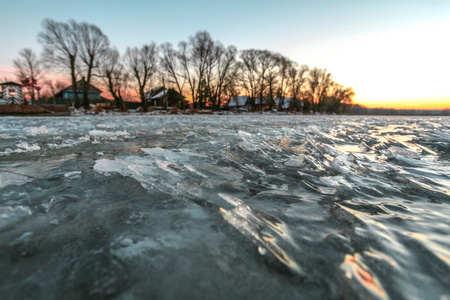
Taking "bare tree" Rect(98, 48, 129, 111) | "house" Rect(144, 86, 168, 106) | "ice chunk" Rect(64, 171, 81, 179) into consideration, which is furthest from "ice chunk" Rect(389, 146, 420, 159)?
"house" Rect(144, 86, 168, 106)

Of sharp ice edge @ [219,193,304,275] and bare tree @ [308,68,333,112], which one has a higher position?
bare tree @ [308,68,333,112]

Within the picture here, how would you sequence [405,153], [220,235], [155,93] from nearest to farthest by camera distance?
[220,235]
[405,153]
[155,93]

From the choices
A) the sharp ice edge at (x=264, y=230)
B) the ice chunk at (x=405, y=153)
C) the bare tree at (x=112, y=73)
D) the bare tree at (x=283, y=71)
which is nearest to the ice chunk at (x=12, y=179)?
the sharp ice edge at (x=264, y=230)

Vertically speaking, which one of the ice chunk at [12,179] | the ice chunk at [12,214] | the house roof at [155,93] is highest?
the house roof at [155,93]

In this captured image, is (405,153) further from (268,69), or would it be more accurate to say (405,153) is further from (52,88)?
(52,88)

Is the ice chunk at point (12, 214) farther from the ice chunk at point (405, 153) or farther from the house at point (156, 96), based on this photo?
the house at point (156, 96)

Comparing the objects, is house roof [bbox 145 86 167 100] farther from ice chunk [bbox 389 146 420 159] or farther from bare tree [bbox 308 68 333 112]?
ice chunk [bbox 389 146 420 159]

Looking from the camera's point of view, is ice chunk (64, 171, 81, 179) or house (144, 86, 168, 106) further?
house (144, 86, 168, 106)

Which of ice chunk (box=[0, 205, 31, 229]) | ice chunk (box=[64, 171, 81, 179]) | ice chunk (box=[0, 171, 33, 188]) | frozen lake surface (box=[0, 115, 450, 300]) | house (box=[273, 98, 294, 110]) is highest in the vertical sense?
house (box=[273, 98, 294, 110])

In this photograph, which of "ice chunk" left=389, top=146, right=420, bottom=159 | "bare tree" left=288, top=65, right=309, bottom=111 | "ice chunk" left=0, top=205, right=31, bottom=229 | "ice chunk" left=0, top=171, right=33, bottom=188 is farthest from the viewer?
"bare tree" left=288, top=65, right=309, bottom=111

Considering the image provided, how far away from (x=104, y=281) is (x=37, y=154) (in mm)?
2572

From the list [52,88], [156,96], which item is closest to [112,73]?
[156,96]

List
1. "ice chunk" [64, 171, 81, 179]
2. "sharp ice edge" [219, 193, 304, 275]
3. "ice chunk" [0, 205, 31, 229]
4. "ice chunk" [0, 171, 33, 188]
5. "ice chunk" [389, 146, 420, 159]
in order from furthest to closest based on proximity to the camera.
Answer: "ice chunk" [389, 146, 420, 159]
"ice chunk" [64, 171, 81, 179]
"ice chunk" [0, 171, 33, 188]
"ice chunk" [0, 205, 31, 229]
"sharp ice edge" [219, 193, 304, 275]

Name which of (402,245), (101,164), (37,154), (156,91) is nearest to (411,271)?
(402,245)
